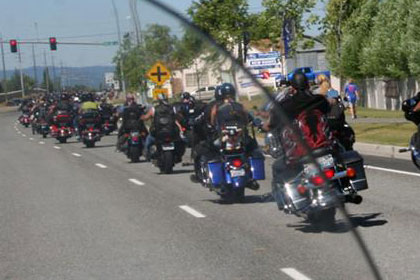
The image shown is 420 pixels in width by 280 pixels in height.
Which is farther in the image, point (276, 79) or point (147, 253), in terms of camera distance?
point (147, 253)

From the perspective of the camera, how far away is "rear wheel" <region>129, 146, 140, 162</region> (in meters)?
23.2

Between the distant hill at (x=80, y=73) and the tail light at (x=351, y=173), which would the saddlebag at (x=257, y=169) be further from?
the distant hill at (x=80, y=73)

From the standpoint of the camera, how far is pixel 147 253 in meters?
8.97

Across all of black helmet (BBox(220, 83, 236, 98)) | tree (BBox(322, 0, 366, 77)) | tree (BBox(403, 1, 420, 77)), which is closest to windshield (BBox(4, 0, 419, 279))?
black helmet (BBox(220, 83, 236, 98))

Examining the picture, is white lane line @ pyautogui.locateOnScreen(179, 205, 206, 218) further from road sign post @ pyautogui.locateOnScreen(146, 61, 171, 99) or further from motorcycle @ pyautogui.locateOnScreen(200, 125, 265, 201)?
road sign post @ pyautogui.locateOnScreen(146, 61, 171, 99)

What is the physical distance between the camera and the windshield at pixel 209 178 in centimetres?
240

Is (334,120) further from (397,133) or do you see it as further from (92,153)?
(92,153)

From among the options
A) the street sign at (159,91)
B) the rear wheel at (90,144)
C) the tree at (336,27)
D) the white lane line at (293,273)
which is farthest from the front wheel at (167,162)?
the tree at (336,27)

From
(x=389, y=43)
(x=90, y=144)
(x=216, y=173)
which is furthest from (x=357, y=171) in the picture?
(x=389, y=43)

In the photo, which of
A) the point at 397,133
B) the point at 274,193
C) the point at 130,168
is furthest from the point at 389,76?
the point at 274,193

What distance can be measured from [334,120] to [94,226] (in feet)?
11.4

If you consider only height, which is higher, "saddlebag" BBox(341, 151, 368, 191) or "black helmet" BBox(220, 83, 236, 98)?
"black helmet" BBox(220, 83, 236, 98)

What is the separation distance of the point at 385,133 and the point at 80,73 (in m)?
25.9

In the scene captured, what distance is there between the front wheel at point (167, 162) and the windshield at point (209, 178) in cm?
3
